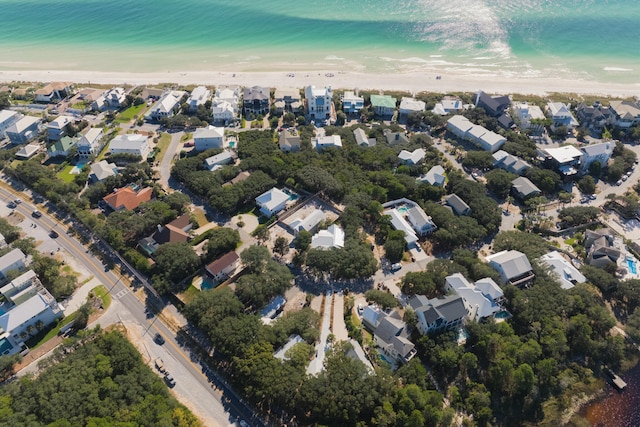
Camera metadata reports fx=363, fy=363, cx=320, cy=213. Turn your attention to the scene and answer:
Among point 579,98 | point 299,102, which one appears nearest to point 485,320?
point 299,102

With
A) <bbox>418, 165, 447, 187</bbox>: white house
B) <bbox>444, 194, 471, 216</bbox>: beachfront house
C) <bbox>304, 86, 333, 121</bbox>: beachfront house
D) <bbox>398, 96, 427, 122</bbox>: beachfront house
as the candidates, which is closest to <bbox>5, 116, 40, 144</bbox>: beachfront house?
<bbox>304, 86, 333, 121</bbox>: beachfront house

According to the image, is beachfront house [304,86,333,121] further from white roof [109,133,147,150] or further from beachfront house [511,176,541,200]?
beachfront house [511,176,541,200]

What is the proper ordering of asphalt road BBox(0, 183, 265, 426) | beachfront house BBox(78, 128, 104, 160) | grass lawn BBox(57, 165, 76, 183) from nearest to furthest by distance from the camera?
asphalt road BBox(0, 183, 265, 426) < grass lawn BBox(57, 165, 76, 183) < beachfront house BBox(78, 128, 104, 160)

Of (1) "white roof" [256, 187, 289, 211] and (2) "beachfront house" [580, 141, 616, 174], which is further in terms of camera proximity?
(2) "beachfront house" [580, 141, 616, 174]

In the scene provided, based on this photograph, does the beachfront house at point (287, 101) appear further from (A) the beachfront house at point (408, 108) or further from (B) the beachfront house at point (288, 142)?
(A) the beachfront house at point (408, 108)

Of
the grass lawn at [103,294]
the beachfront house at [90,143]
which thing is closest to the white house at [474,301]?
the grass lawn at [103,294]

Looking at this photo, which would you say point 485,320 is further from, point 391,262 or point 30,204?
point 30,204

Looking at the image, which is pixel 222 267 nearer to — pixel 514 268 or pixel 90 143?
pixel 514 268
